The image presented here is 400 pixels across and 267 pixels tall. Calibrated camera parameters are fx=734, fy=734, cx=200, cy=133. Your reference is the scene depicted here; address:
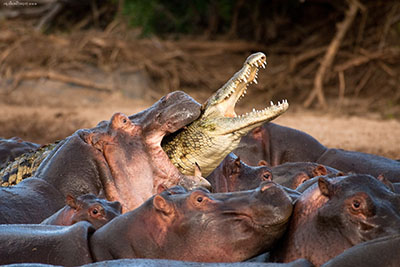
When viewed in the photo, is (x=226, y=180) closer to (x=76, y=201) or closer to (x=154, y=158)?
(x=154, y=158)

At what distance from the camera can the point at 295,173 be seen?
13.7 ft

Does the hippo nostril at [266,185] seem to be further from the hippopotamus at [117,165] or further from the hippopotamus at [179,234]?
the hippopotamus at [117,165]

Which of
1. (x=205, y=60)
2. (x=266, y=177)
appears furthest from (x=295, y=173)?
(x=205, y=60)

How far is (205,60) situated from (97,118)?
2.54m

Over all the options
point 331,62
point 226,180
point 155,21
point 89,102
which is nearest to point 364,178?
point 226,180

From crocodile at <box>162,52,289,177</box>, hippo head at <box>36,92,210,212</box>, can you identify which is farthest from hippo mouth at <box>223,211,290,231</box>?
crocodile at <box>162,52,289,177</box>

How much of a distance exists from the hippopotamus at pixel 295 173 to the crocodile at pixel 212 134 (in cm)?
50

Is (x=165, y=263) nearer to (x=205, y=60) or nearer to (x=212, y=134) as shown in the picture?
(x=212, y=134)

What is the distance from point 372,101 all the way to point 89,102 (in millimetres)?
4071

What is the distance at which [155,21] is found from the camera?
1176 centimetres

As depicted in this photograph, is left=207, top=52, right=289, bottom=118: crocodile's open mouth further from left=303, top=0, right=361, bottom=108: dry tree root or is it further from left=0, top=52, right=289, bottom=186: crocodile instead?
left=303, top=0, right=361, bottom=108: dry tree root

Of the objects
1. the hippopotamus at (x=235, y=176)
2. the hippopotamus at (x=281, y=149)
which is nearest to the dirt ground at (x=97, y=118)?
the hippopotamus at (x=281, y=149)

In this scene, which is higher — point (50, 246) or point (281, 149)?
point (50, 246)

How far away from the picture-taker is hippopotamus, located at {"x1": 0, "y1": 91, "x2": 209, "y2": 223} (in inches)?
134
